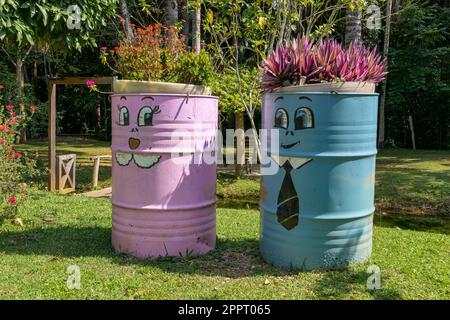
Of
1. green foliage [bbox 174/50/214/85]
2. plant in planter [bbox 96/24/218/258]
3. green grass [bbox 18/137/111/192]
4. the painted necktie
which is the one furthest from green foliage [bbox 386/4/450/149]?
the painted necktie

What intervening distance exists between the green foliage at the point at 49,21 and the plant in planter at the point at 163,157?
4.94 ft

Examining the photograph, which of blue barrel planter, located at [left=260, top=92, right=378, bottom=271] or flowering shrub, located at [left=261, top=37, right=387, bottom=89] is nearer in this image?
blue barrel planter, located at [left=260, top=92, right=378, bottom=271]

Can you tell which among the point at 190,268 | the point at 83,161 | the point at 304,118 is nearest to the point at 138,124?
the point at 190,268

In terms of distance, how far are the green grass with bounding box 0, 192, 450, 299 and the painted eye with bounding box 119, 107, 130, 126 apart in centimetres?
132

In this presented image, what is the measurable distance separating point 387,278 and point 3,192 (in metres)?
4.59

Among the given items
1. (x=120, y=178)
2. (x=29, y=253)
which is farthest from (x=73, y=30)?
(x=29, y=253)

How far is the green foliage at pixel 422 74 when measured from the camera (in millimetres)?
16250

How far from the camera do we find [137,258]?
4.79 m

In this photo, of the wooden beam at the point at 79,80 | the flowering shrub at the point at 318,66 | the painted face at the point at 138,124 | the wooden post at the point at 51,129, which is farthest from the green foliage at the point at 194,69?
the wooden post at the point at 51,129

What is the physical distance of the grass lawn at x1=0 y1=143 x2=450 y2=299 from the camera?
388 cm

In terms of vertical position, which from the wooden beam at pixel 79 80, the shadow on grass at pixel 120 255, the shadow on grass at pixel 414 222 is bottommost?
the shadow on grass at pixel 414 222

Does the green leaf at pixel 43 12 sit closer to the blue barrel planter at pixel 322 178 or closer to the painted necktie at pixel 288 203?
the blue barrel planter at pixel 322 178

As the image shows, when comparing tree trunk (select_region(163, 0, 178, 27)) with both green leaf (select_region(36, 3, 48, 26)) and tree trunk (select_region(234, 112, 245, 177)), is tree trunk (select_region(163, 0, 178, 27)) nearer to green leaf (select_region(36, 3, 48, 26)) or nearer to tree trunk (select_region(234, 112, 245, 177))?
tree trunk (select_region(234, 112, 245, 177))
